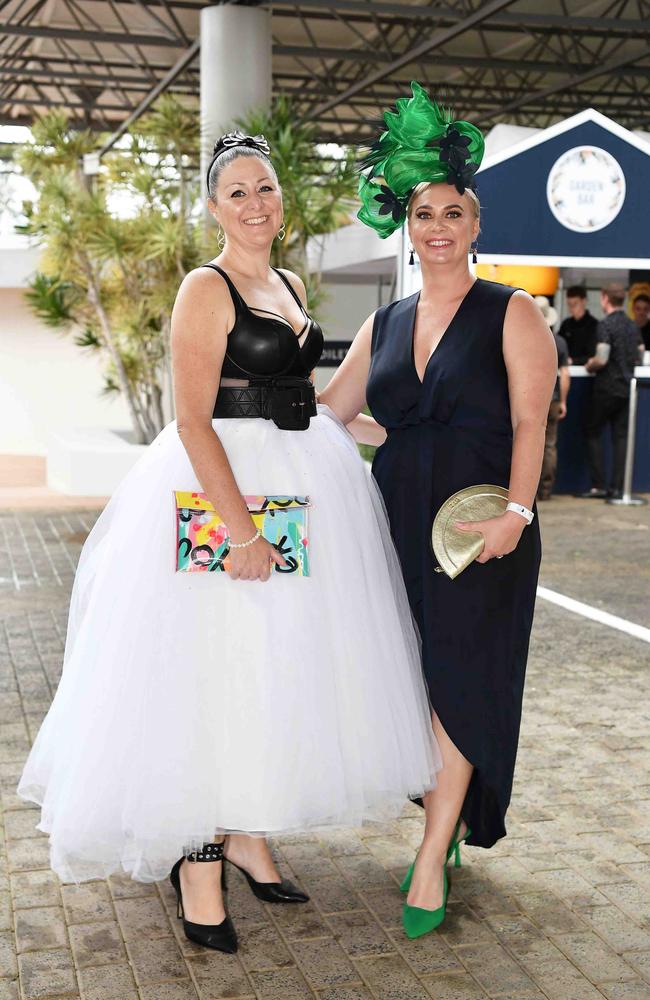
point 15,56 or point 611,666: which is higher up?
point 15,56

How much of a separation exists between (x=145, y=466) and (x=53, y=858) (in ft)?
2.84

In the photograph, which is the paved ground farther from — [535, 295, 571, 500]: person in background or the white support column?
the white support column

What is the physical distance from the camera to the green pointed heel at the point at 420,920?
8.90 ft

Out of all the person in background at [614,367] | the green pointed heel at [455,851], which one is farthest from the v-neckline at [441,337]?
the person in background at [614,367]

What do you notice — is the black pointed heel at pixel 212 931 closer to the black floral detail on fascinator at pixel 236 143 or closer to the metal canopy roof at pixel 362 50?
the black floral detail on fascinator at pixel 236 143

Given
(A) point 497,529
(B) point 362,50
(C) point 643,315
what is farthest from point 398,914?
(B) point 362,50

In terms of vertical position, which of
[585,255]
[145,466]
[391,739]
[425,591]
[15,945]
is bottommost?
[15,945]

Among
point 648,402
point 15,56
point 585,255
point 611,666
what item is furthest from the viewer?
point 15,56

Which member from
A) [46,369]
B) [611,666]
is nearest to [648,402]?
Answer: [611,666]

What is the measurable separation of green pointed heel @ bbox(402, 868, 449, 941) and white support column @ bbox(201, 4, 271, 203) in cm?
1097

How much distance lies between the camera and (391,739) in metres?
2.60

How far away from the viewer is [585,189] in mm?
9961

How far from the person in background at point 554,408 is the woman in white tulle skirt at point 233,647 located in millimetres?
7202

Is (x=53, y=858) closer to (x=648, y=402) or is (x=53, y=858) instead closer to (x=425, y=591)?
(x=425, y=591)
